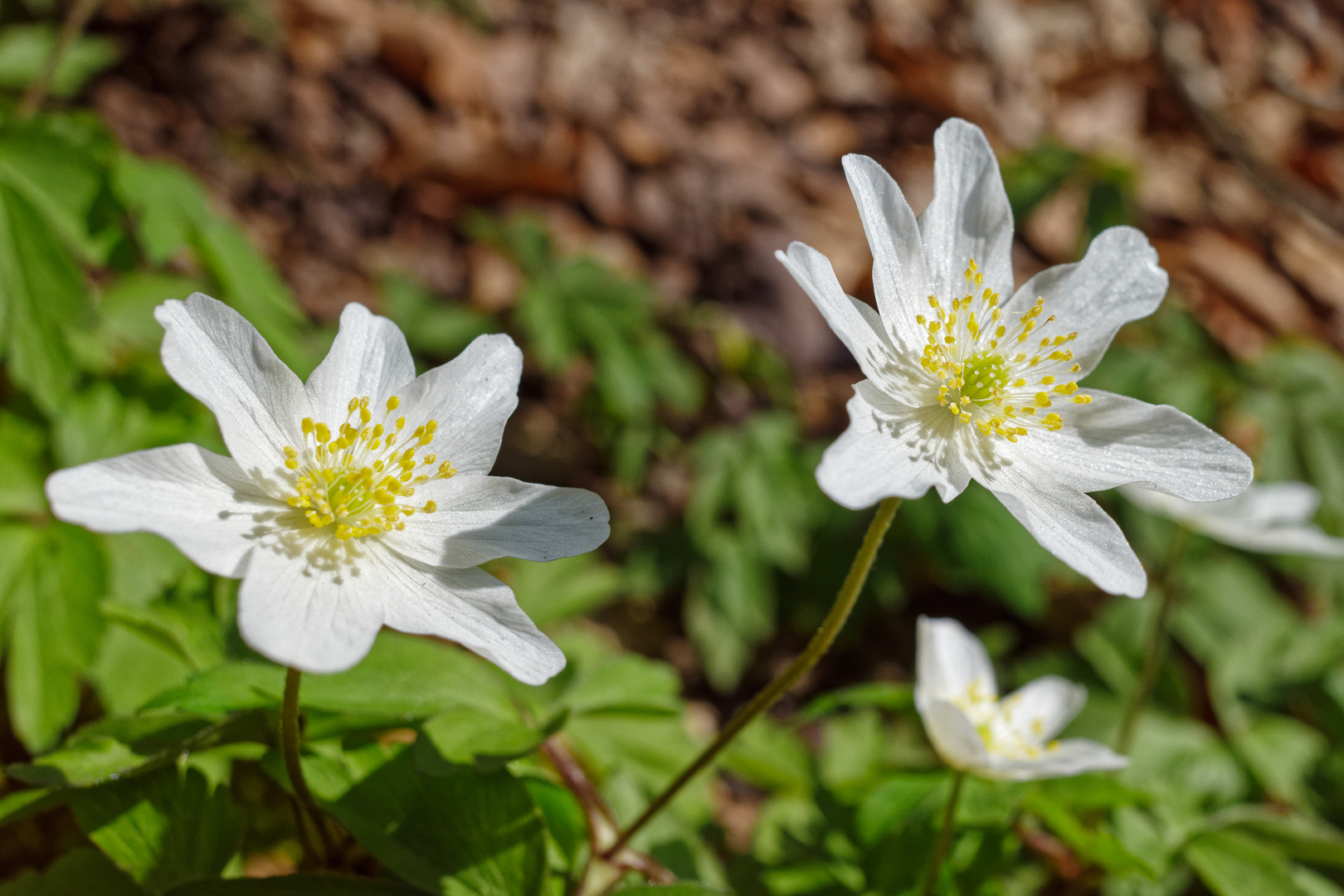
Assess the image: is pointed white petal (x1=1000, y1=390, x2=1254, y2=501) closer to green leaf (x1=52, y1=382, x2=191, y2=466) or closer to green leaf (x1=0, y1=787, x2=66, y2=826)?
green leaf (x1=0, y1=787, x2=66, y2=826)

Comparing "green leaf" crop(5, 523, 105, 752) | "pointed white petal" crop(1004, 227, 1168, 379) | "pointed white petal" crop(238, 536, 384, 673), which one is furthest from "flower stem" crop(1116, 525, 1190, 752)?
"green leaf" crop(5, 523, 105, 752)

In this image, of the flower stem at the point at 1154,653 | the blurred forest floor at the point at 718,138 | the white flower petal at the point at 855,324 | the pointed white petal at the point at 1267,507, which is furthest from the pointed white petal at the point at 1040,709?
the blurred forest floor at the point at 718,138

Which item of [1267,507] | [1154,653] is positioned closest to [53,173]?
[1154,653]

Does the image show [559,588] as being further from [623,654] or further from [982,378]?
[982,378]

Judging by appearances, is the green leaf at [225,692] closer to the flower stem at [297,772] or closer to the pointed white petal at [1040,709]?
the flower stem at [297,772]

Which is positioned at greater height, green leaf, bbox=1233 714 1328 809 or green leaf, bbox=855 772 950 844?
green leaf, bbox=855 772 950 844

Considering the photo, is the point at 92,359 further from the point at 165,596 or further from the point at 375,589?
the point at 375,589

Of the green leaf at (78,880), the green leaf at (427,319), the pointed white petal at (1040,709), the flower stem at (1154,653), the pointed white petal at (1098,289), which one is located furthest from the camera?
the green leaf at (427,319)
